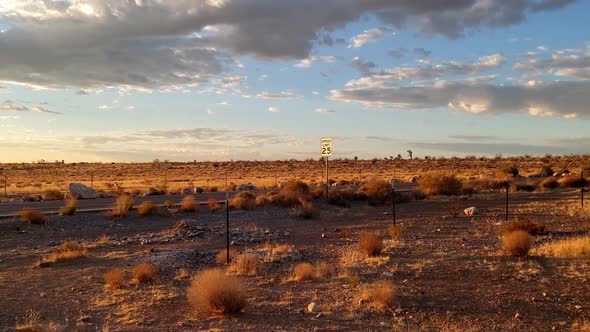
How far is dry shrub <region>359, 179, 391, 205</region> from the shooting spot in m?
37.2

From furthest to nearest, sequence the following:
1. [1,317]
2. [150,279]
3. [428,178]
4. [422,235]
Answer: [428,178] → [422,235] → [150,279] → [1,317]

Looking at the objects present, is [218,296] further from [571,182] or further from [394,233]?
[571,182]

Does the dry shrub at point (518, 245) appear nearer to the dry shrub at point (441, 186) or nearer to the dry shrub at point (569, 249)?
the dry shrub at point (569, 249)

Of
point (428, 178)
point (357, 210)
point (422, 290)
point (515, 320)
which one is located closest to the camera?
point (515, 320)

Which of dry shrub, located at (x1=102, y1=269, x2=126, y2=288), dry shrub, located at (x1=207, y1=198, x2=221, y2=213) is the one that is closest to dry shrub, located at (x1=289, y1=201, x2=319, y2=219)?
dry shrub, located at (x1=207, y1=198, x2=221, y2=213)

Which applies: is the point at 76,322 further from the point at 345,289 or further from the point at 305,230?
the point at 305,230

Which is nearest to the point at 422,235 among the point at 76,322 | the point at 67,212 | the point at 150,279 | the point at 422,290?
the point at 422,290

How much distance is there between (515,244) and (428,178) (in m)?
27.5

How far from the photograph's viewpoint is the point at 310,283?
13.4 metres

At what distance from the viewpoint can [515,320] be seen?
1023 cm

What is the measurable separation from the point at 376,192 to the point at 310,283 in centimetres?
2501

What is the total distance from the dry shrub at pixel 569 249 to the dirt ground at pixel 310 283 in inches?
22.8

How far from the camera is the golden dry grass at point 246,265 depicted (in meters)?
14.7

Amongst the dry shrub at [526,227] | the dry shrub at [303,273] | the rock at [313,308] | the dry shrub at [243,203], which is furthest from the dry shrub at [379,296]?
the dry shrub at [243,203]
